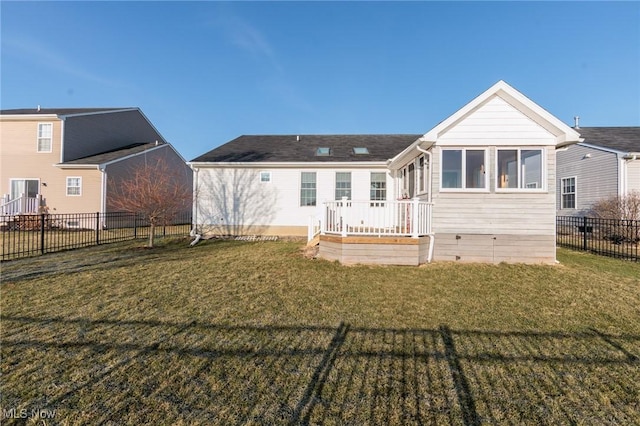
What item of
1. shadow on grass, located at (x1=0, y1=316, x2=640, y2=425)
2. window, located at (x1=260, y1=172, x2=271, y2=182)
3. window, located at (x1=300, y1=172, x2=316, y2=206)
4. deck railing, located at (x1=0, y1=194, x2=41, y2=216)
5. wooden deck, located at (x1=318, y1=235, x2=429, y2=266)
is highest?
window, located at (x1=260, y1=172, x2=271, y2=182)

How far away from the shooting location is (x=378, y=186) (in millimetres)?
12836

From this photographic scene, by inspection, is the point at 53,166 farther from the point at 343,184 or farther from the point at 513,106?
the point at 513,106

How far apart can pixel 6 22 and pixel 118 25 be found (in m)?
4.64

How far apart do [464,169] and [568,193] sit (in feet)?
36.0

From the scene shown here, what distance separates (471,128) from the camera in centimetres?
802

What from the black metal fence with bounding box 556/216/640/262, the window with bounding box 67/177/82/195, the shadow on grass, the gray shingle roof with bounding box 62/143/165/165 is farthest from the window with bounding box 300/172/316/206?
the window with bounding box 67/177/82/195

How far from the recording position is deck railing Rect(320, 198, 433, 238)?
7.53 m

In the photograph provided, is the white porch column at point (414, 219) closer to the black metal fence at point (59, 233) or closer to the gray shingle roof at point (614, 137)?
the black metal fence at point (59, 233)

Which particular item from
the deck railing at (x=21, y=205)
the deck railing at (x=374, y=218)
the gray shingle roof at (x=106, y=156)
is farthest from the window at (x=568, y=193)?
the deck railing at (x=21, y=205)

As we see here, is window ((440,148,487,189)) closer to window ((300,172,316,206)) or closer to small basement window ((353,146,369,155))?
small basement window ((353,146,369,155))

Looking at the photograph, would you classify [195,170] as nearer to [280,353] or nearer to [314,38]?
[314,38]

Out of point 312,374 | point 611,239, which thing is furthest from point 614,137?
point 312,374

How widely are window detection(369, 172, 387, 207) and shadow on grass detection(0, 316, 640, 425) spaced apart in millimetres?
9363

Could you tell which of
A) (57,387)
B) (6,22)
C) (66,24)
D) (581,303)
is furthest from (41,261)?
(581,303)
